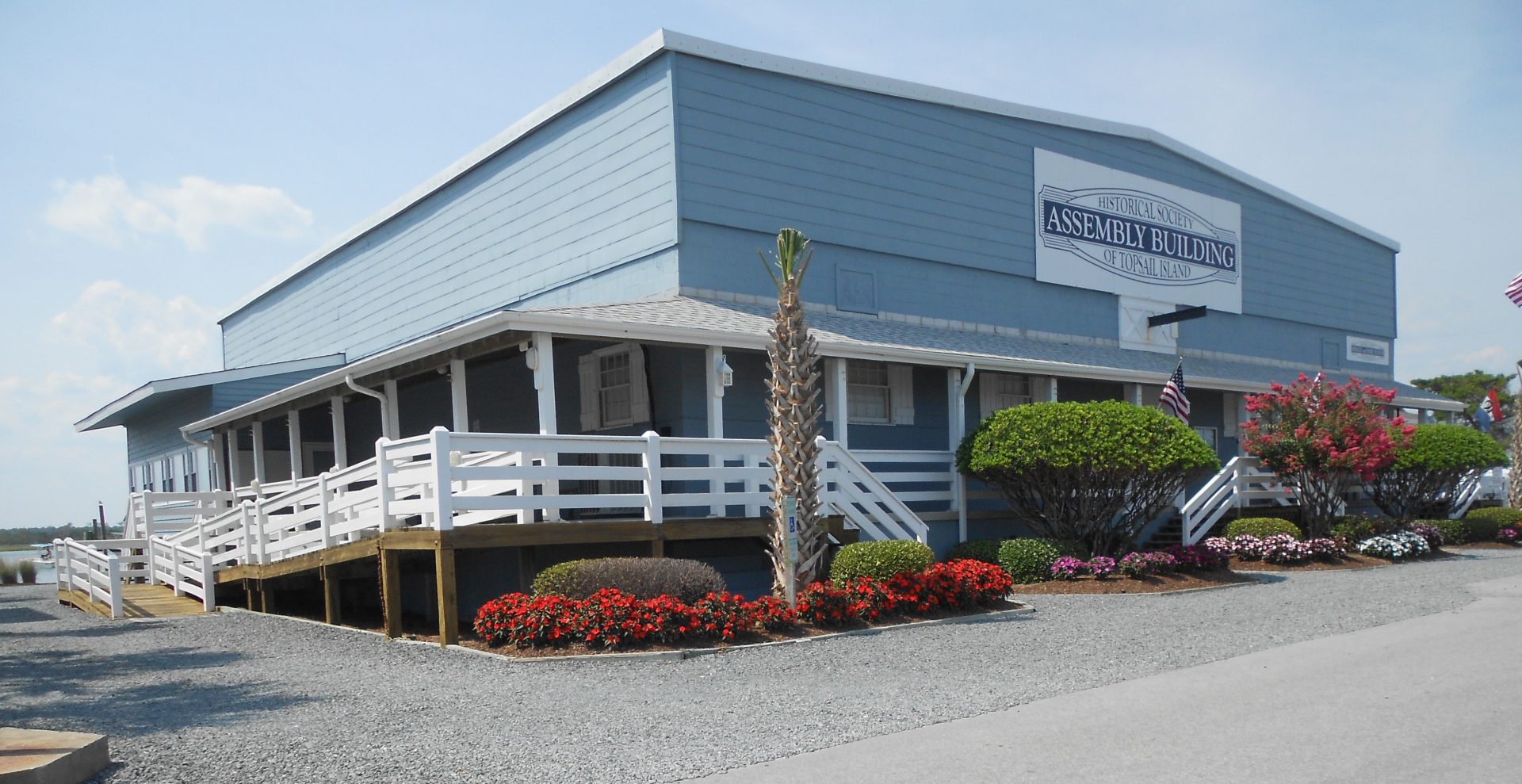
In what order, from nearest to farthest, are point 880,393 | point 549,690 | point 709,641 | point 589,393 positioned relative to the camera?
1. point 549,690
2. point 709,641
3. point 589,393
4. point 880,393

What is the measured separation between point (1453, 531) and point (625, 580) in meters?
20.4

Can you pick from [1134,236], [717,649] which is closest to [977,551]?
[717,649]

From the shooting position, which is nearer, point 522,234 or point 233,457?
point 522,234

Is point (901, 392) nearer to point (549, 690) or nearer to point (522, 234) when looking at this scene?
point (522, 234)

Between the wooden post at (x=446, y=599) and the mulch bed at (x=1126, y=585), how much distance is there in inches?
299

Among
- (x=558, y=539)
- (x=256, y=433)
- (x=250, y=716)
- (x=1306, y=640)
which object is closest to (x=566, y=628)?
(x=558, y=539)

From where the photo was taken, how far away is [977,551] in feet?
54.4

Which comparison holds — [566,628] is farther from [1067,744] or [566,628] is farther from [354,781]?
[1067,744]

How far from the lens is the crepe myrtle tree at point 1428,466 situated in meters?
22.7

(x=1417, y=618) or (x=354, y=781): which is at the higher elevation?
(x=354, y=781)

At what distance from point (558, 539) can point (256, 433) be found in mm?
12090

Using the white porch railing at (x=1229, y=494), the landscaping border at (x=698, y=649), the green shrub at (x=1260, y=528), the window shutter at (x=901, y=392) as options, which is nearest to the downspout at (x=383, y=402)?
the landscaping border at (x=698, y=649)

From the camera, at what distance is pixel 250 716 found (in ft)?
25.2

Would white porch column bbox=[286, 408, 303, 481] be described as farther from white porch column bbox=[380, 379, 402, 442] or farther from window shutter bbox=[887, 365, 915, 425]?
window shutter bbox=[887, 365, 915, 425]
